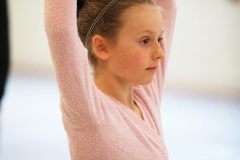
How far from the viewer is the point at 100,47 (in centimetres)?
76

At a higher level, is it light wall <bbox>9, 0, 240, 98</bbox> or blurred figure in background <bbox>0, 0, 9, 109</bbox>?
light wall <bbox>9, 0, 240, 98</bbox>

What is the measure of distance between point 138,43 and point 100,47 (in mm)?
80

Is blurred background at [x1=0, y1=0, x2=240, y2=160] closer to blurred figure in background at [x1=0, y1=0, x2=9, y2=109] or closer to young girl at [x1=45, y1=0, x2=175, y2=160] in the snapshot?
young girl at [x1=45, y1=0, x2=175, y2=160]

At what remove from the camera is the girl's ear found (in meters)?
0.75

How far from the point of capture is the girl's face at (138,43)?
0.73 meters

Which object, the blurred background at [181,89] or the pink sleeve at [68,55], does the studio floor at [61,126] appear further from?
the pink sleeve at [68,55]

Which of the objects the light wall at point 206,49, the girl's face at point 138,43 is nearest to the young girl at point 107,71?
the girl's face at point 138,43

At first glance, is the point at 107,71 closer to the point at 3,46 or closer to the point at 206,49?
the point at 3,46

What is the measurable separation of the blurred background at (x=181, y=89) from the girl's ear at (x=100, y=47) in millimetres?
582

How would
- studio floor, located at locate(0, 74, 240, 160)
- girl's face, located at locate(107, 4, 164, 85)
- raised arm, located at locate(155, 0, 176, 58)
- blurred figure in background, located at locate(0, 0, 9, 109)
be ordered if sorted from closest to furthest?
blurred figure in background, located at locate(0, 0, 9, 109) → girl's face, located at locate(107, 4, 164, 85) → raised arm, located at locate(155, 0, 176, 58) → studio floor, located at locate(0, 74, 240, 160)

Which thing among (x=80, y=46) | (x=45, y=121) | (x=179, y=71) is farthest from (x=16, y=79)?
(x=80, y=46)

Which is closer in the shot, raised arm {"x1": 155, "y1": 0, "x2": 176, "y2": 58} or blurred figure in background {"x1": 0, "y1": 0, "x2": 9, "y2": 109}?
blurred figure in background {"x1": 0, "y1": 0, "x2": 9, "y2": 109}

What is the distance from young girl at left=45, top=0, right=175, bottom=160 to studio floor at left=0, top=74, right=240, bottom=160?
0.50 meters

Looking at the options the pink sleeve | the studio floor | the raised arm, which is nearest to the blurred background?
the studio floor
